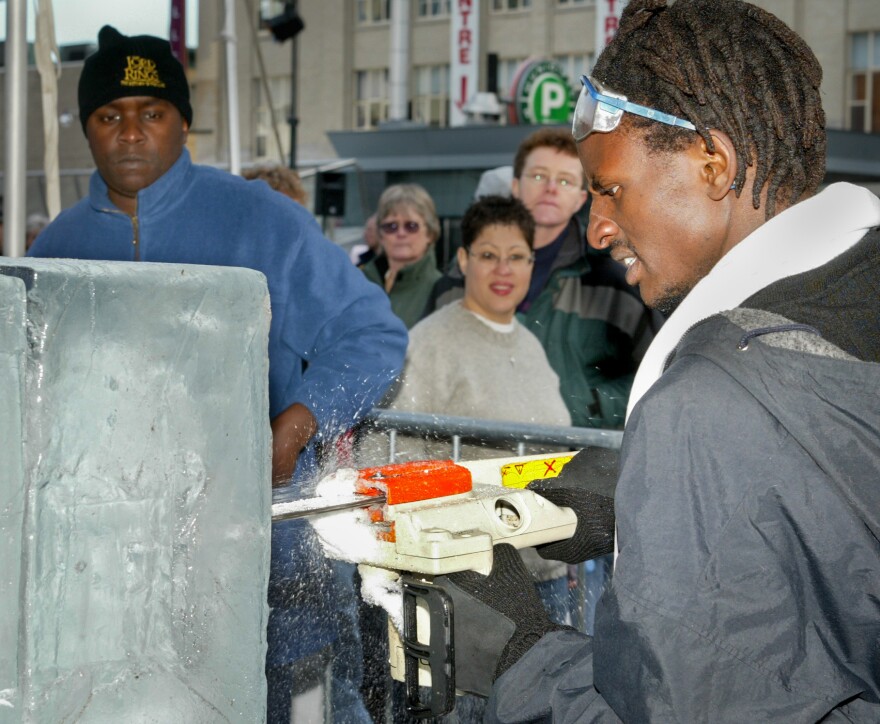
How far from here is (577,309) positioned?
4051 mm

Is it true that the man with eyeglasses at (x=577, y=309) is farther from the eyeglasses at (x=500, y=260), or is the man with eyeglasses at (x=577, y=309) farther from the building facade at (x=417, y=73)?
the building facade at (x=417, y=73)

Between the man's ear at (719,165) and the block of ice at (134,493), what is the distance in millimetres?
593

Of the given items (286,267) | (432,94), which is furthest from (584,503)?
(432,94)

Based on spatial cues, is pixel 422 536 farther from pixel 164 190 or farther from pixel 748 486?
pixel 164 190

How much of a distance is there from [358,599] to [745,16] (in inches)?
49.2

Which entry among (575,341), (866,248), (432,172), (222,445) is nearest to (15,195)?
(575,341)

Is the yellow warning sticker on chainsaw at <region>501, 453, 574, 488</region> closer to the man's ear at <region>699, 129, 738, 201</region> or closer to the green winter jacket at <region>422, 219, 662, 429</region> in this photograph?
the man's ear at <region>699, 129, 738, 201</region>

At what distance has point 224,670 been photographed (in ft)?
4.40

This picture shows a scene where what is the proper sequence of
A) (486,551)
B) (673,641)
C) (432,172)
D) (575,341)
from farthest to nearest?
(432,172) < (575,341) < (486,551) < (673,641)

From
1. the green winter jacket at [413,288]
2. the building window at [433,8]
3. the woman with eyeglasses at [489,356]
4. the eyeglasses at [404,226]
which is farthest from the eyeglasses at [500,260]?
the building window at [433,8]

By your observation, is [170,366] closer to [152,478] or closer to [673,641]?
[152,478]

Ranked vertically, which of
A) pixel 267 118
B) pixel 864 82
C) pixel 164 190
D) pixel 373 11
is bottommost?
pixel 164 190

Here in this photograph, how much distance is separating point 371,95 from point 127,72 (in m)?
29.1

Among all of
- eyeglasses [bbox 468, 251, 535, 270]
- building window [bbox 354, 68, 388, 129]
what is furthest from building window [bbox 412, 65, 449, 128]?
eyeglasses [bbox 468, 251, 535, 270]
